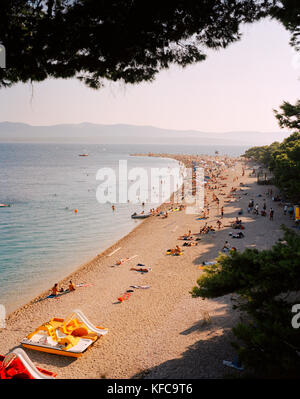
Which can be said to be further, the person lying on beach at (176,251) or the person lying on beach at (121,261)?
the person lying on beach at (176,251)

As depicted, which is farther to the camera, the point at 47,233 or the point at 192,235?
the point at 47,233

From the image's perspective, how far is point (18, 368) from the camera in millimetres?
7395

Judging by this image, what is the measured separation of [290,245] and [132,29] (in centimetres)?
476

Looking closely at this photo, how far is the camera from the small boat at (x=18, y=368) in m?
7.20

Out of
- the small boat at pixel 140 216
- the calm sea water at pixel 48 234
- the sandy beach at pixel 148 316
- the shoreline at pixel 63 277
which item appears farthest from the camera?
the small boat at pixel 140 216

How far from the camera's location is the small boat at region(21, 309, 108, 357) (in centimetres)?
903

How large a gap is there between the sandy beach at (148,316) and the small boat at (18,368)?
1.27 meters

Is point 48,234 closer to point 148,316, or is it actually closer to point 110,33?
point 148,316

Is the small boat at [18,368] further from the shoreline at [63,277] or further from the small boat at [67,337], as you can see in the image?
the shoreline at [63,277]

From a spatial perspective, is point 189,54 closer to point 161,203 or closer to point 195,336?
point 195,336

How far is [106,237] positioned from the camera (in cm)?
2573

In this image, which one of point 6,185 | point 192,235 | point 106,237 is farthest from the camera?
point 6,185

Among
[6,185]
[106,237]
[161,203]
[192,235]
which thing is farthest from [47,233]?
[6,185]

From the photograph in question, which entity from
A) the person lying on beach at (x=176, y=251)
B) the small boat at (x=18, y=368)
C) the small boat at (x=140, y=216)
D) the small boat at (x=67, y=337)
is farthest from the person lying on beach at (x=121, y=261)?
the small boat at (x=140, y=216)
